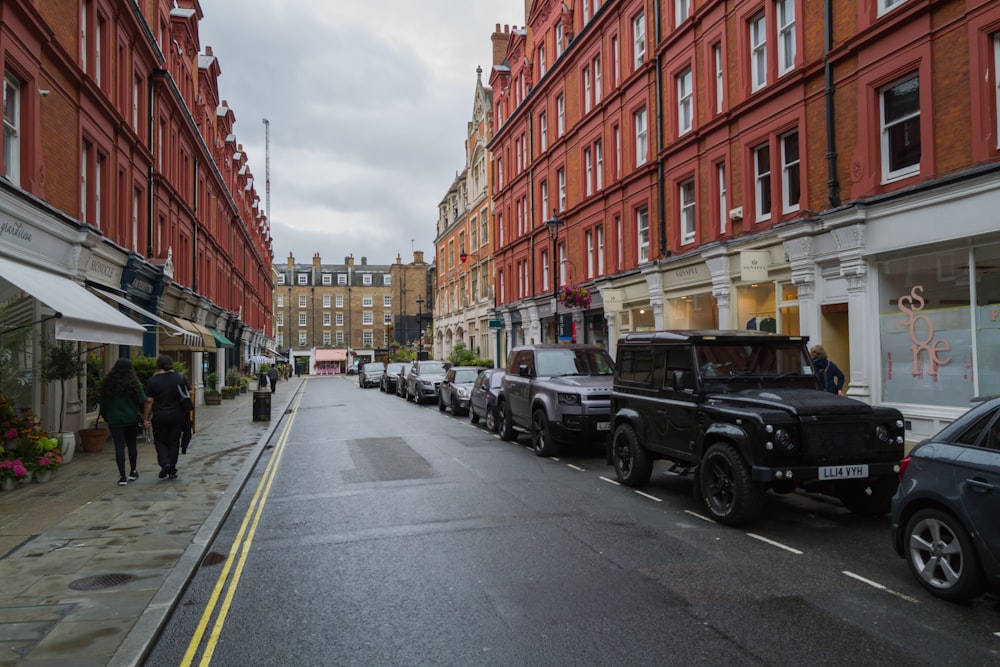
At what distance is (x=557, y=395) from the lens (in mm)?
12070

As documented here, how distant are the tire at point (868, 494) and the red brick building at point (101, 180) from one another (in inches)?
381

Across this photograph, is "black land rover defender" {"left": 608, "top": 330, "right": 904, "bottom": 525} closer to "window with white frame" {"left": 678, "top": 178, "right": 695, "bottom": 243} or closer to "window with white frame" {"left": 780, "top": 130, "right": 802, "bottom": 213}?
"window with white frame" {"left": 780, "top": 130, "right": 802, "bottom": 213}

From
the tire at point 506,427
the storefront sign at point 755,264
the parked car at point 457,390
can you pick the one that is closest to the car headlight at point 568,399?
the tire at point 506,427

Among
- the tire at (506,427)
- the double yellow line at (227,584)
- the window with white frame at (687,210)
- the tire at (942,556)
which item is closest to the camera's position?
the double yellow line at (227,584)

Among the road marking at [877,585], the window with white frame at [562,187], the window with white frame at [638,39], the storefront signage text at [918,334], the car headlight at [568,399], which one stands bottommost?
the road marking at [877,585]

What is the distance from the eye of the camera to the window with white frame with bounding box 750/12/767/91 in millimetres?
16766

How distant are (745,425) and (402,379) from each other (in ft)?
89.1

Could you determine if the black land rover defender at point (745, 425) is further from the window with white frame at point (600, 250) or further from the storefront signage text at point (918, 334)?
Result: the window with white frame at point (600, 250)

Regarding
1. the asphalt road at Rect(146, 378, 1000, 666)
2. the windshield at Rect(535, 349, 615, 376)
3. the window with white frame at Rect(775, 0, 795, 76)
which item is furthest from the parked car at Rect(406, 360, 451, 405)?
the asphalt road at Rect(146, 378, 1000, 666)

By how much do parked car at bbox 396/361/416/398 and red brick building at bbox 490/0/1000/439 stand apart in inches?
371

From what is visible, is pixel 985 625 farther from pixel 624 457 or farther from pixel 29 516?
pixel 29 516

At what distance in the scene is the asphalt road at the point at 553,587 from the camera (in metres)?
4.27

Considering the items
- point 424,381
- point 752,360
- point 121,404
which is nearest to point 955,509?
point 752,360

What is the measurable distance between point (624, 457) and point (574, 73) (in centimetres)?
2225
